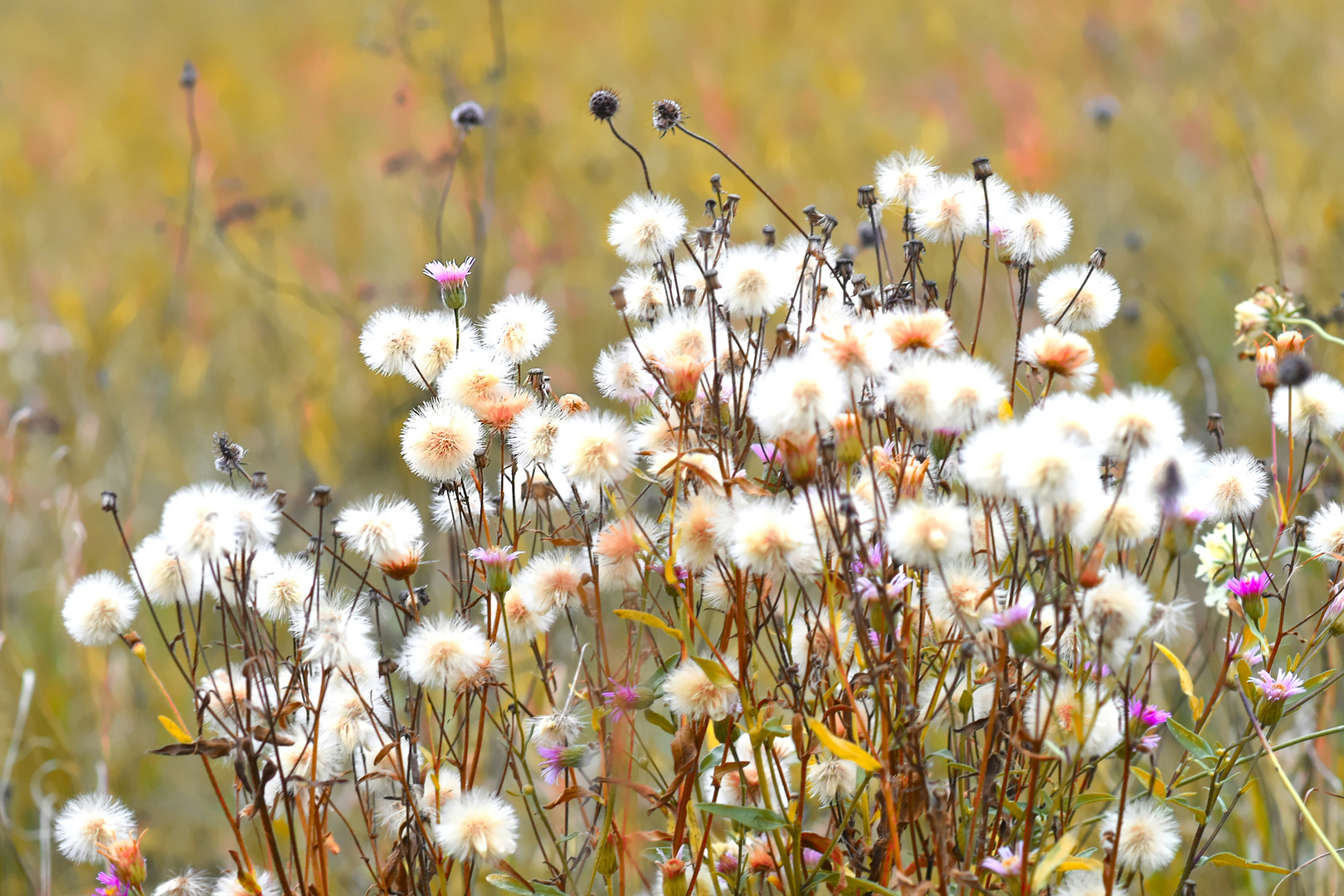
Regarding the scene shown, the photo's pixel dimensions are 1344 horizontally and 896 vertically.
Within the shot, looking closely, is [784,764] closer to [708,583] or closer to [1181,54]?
[708,583]

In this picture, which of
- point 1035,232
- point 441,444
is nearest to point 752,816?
point 441,444

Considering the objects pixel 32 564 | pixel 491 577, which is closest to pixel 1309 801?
pixel 491 577

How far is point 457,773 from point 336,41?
248 inches

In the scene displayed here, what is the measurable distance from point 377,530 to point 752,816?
419mm

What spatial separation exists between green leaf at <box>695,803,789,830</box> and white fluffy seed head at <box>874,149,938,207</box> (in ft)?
2.11

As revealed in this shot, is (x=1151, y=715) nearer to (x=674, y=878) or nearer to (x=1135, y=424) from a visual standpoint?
(x=1135, y=424)

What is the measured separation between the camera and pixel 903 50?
5.68 m

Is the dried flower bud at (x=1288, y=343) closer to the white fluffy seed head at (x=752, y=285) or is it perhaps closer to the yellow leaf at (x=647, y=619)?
the white fluffy seed head at (x=752, y=285)

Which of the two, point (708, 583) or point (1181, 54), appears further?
point (1181, 54)

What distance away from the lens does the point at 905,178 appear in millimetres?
1196

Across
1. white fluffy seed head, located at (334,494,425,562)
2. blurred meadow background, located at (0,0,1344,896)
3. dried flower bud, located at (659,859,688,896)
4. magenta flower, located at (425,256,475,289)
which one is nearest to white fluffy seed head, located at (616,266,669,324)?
magenta flower, located at (425,256,475,289)

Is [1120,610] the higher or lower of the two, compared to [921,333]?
lower

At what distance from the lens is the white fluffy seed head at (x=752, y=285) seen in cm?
104

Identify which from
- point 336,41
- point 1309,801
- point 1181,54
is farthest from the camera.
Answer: point 336,41
